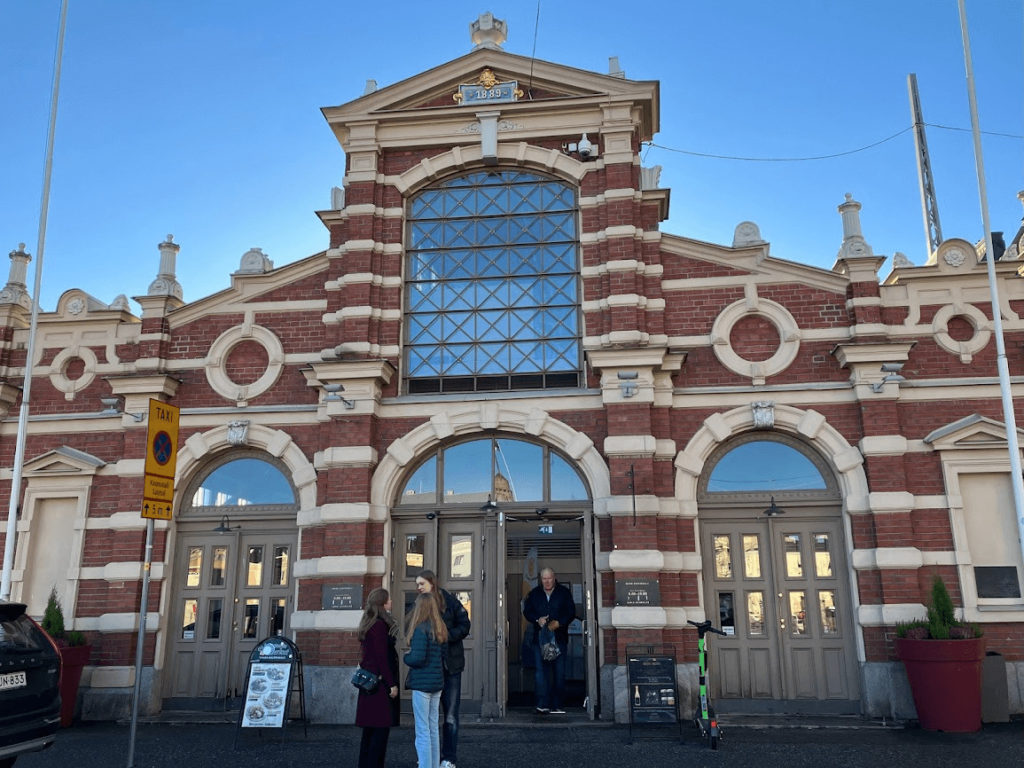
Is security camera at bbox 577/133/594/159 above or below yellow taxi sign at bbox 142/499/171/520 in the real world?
above

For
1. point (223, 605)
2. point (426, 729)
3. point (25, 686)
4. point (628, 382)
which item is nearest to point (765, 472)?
point (628, 382)

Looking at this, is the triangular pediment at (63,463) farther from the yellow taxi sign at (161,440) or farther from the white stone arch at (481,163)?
the white stone arch at (481,163)

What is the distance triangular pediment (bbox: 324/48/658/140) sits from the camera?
47.8 ft

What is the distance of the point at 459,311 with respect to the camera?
46.5 feet

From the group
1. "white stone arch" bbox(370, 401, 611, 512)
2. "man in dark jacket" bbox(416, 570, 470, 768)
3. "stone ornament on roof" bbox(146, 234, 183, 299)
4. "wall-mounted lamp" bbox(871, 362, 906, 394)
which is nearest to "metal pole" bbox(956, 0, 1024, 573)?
"wall-mounted lamp" bbox(871, 362, 906, 394)

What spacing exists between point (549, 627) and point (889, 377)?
6.09 meters

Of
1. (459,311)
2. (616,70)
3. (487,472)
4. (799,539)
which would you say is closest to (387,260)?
(459,311)

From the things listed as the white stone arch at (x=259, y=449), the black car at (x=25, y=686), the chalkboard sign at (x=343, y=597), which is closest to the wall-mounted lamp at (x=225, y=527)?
the white stone arch at (x=259, y=449)

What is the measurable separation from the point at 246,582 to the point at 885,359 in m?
10.3

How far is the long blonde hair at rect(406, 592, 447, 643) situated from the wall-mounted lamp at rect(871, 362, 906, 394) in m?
7.60

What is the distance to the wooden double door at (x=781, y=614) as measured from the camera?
12.1 m

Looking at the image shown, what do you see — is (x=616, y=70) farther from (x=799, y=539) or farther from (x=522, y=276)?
(x=799, y=539)

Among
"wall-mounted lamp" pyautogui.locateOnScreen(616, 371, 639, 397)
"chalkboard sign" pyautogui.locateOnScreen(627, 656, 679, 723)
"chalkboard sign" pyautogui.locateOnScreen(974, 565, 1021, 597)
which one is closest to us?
"chalkboard sign" pyautogui.locateOnScreen(627, 656, 679, 723)

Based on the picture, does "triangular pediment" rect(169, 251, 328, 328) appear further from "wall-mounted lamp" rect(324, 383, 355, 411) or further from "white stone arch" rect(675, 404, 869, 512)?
"white stone arch" rect(675, 404, 869, 512)
